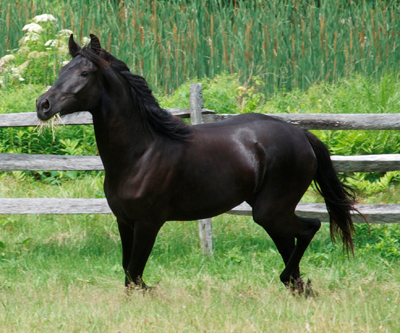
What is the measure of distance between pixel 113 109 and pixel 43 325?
147 centimetres

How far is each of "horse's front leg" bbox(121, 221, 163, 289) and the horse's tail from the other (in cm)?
138

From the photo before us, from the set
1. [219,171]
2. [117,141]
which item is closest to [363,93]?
[219,171]

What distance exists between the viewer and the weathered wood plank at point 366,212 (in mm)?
5062

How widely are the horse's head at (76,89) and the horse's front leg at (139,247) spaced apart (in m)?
0.90

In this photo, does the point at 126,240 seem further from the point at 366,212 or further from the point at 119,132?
the point at 366,212

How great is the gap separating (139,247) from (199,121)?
1971mm

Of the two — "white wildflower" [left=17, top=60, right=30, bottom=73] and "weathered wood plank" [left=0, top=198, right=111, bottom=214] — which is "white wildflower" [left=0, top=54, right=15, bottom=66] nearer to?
"white wildflower" [left=17, top=60, right=30, bottom=73]

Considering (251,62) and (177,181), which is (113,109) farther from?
(251,62)

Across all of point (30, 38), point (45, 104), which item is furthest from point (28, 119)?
point (30, 38)

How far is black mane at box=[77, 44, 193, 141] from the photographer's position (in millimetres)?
3686

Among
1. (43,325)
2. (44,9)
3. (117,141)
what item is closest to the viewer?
(43,325)

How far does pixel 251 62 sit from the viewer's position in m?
8.60

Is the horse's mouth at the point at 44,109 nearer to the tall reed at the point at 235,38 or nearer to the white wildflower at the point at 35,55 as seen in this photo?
the white wildflower at the point at 35,55

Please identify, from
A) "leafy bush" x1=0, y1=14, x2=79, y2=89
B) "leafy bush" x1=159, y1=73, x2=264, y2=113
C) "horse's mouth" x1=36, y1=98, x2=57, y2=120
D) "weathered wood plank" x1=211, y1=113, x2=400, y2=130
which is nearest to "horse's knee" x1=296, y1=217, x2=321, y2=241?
"weathered wood plank" x1=211, y1=113, x2=400, y2=130
